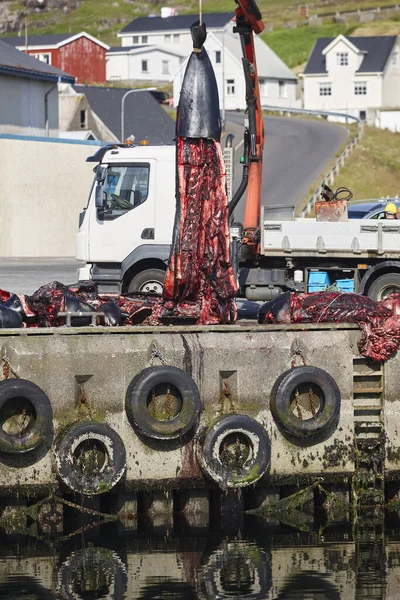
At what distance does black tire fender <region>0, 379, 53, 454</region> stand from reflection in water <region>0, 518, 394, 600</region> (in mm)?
1097

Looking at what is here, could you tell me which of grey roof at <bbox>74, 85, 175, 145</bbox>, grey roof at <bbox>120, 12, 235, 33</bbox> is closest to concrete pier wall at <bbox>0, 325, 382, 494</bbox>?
grey roof at <bbox>74, 85, 175, 145</bbox>

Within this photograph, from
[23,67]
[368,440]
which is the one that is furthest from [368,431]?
[23,67]

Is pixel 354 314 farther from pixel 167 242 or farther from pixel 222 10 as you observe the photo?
pixel 222 10

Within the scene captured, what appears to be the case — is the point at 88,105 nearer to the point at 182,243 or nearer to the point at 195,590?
the point at 182,243

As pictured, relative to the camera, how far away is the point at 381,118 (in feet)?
290

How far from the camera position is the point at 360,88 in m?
97.9

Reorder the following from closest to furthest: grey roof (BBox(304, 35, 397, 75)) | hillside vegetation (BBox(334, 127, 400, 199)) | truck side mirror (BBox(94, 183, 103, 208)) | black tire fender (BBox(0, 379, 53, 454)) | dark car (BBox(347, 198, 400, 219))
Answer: black tire fender (BBox(0, 379, 53, 454)) → truck side mirror (BBox(94, 183, 103, 208)) → dark car (BBox(347, 198, 400, 219)) → hillside vegetation (BBox(334, 127, 400, 199)) → grey roof (BBox(304, 35, 397, 75))

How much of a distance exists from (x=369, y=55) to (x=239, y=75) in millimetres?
11894

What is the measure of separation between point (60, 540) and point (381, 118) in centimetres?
7751

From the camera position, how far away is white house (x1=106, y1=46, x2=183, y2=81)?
110500 millimetres

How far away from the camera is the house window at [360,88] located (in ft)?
320

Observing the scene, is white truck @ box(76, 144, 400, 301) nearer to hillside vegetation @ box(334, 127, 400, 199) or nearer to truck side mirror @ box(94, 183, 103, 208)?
truck side mirror @ box(94, 183, 103, 208)

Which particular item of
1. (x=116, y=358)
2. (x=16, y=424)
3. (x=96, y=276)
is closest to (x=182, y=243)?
(x=116, y=358)

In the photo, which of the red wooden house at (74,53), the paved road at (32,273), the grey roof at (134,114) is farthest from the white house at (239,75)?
the paved road at (32,273)
